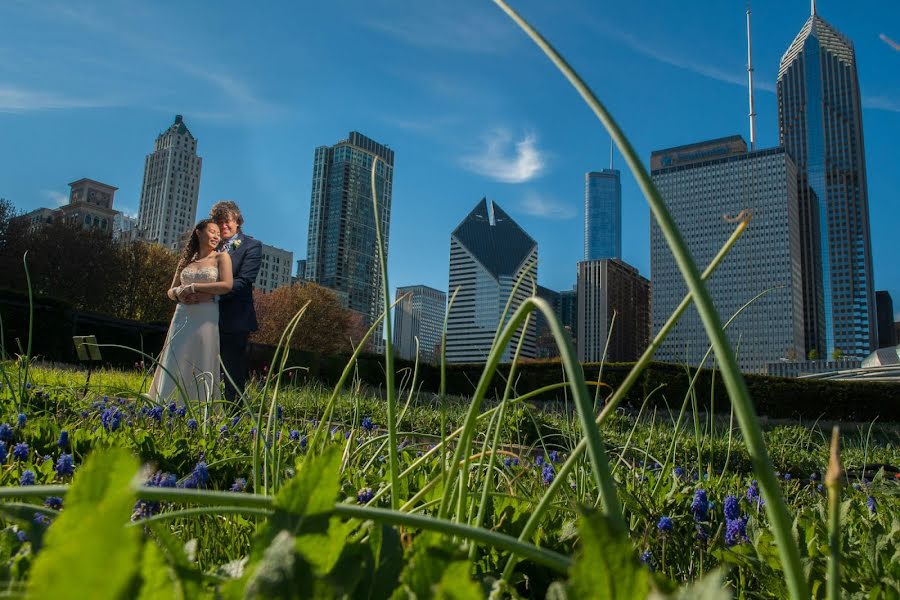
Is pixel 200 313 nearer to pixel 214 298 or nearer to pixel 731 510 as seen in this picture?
pixel 214 298

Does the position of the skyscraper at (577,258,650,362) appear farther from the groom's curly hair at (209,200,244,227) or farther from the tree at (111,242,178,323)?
the groom's curly hair at (209,200,244,227)

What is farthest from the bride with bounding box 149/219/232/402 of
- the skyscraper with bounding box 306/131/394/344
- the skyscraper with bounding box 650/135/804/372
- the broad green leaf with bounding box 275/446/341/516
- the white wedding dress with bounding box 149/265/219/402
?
the skyscraper with bounding box 306/131/394/344

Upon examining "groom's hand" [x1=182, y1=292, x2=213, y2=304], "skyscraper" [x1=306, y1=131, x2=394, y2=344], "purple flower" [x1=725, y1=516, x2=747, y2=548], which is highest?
"skyscraper" [x1=306, y1=131, x2=394, y2=344]

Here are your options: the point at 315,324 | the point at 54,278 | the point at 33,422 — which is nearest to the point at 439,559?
the point at 33,422

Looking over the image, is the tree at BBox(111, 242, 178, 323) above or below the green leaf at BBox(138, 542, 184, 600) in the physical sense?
above

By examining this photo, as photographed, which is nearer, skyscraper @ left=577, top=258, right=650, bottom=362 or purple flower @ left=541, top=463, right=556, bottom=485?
purple flower @ left=541, top=463, right=556, bottom=485

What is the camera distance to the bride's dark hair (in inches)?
213

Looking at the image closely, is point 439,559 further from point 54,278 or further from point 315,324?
point 315,324

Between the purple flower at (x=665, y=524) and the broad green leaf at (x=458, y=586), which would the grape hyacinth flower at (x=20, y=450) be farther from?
the broad green leaf at (x=458, y=586)

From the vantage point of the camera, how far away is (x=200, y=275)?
5285 millimetres

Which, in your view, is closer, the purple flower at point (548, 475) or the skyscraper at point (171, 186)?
the purple flower at point (548, 475)

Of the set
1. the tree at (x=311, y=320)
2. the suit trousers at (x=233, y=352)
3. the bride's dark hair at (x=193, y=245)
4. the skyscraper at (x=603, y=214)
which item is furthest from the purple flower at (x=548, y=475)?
the skyscraper at (x=603, y=214)

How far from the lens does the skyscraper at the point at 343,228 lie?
128 m

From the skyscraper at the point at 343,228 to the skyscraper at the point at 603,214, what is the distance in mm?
73087
